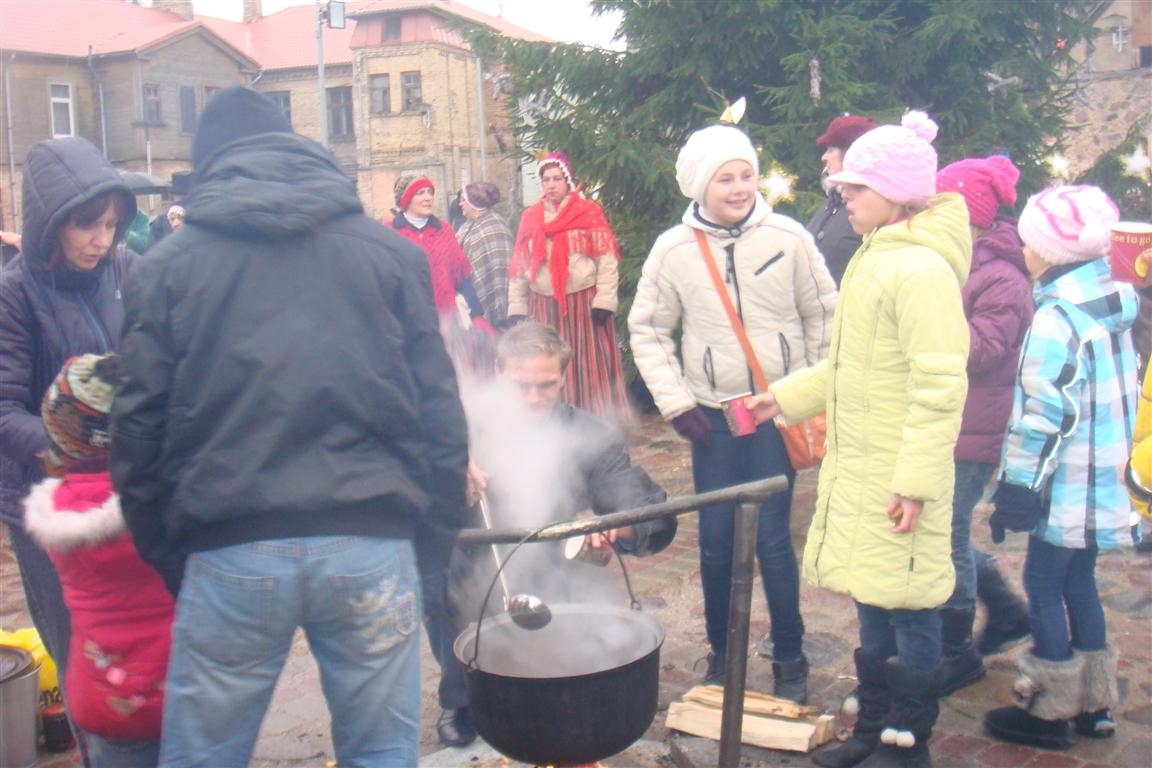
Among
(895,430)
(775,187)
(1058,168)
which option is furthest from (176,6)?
(895,430)

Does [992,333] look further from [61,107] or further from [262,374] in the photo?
[61,107]

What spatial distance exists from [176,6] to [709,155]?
5131 cm

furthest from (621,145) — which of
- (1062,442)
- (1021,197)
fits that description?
(1062,442)

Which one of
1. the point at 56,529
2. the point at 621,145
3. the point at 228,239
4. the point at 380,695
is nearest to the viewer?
the point at 228,239

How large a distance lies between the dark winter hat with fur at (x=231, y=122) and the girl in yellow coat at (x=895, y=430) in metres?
1.63

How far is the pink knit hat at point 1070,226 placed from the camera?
11.6ft

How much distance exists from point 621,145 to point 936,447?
6912 millimetres

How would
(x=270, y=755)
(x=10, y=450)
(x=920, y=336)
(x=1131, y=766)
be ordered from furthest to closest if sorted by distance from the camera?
(x=270, y=755) → (x=1131, y=766) → (x=920, y=336) → (x=10, y=450)

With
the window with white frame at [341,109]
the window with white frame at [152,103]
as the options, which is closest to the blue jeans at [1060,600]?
the window with white frame at [152,103]

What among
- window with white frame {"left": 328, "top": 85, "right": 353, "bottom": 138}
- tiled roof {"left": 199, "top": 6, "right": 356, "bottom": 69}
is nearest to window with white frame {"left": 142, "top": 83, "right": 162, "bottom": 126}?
tiled roof {"left": 199, "top": 6, "right": 356, "bottom": 69}

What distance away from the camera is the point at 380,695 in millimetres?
2512

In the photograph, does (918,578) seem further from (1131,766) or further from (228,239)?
(228,239)

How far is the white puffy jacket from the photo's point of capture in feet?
13.1

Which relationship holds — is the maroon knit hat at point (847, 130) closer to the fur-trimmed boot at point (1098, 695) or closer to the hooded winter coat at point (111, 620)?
the fur-trimmed boot at point (1098, 695)
